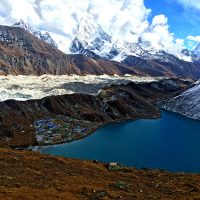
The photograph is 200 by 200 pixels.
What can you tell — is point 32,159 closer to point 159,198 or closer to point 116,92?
point 159,198

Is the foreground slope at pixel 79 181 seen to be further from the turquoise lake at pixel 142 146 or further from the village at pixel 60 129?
the village at pixel 60 129

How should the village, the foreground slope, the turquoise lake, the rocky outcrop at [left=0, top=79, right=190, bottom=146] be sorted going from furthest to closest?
the rocky outcrop at [left=0, top=79, right=190, bottom=146] → the village → the turquoise lake → the foreground slope

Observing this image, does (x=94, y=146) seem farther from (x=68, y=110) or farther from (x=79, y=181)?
(x=79, y=181)

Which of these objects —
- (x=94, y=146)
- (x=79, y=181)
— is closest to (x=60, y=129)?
(x=94, y=146)

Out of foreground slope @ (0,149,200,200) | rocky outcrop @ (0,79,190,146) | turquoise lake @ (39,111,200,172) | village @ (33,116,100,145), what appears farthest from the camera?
rocky outcrop @ (0,79,190,146)

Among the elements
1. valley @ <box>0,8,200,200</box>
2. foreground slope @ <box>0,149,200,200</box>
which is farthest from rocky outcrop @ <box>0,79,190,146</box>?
foreground slope @ <box>0,149,200,200</box>

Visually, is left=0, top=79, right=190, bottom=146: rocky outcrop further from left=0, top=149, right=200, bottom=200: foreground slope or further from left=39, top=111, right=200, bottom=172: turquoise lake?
left=0, top=149, right=200, bottom=200: foreground slope

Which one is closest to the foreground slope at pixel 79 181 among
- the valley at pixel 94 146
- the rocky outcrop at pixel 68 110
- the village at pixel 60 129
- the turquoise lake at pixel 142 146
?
the valley at pixel 94 146

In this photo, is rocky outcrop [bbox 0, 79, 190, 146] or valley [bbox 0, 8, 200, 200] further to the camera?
rocky outcrop [bbox 0, 79, 190, 146]
